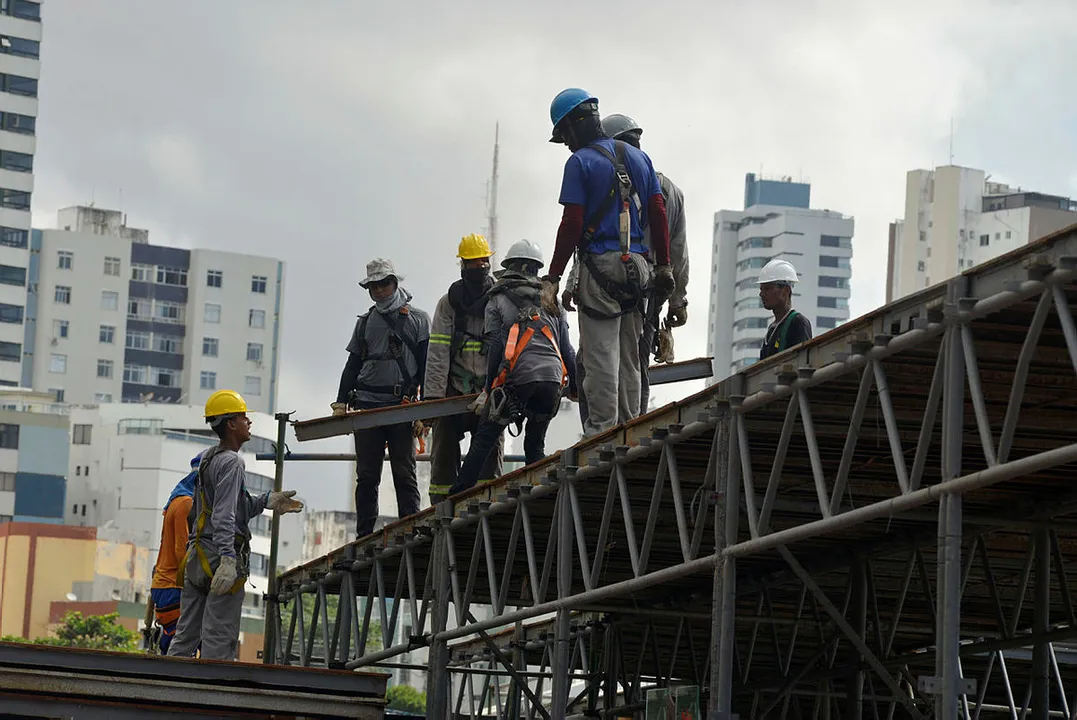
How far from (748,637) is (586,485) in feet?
26.3

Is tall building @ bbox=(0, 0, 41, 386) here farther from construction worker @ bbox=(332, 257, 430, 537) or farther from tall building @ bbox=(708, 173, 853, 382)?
construction worker @ bbox=(332, 257, 430, 537)

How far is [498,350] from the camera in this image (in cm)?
1705

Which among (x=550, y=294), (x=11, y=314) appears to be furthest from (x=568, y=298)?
Answer: (x=11, y=314)

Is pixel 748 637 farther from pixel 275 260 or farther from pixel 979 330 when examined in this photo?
pixel 275 260

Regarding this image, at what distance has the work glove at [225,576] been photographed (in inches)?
559

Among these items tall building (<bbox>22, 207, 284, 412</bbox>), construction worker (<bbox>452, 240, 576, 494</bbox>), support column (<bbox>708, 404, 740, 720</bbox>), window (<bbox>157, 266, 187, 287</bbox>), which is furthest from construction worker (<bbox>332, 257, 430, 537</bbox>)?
window (<bbox>157, 266, 187, 287</bbox>)

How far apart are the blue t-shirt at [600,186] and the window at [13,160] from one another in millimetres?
134925

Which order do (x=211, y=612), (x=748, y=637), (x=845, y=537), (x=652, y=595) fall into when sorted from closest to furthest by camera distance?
(x=211, y=612) < (x=845, y=537) < (x=652, y=595) < (x=748, y=637)

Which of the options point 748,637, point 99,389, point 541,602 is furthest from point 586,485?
point 99,389

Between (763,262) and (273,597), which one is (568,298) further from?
(763,262)

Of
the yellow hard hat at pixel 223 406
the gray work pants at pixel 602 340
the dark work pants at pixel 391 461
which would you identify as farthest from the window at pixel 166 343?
the yellow hard hat at pixel 223 406

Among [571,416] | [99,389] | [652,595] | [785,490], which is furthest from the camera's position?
[571,416]

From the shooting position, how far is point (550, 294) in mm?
16359

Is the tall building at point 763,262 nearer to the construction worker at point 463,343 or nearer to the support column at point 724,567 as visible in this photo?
the construction worker at point 463,343
